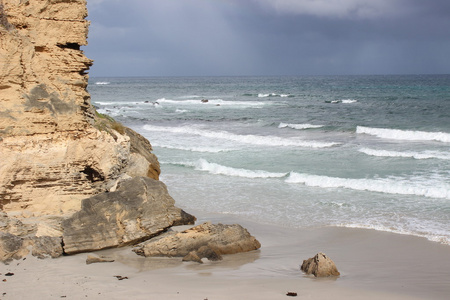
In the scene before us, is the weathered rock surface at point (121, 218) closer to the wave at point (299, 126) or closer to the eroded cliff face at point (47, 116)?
the eroded cliff face at point (47, 116)

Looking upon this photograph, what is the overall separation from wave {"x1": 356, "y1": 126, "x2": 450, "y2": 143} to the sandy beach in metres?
17.6

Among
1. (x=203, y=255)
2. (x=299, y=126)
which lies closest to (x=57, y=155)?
(x=203, y=255)

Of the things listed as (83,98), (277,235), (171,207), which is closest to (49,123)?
(83,98)

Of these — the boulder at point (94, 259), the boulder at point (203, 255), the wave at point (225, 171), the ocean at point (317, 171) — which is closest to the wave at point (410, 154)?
the ocean at point (317, 171)

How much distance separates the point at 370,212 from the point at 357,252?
10.5 feet

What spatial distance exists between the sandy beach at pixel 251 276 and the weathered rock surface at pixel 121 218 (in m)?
0.24

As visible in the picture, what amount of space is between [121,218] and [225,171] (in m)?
9.67

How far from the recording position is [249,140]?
27234 millimetres

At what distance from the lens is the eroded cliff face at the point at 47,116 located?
344 inches

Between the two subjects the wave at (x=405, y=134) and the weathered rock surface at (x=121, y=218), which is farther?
the wave at (x=405, y=134)

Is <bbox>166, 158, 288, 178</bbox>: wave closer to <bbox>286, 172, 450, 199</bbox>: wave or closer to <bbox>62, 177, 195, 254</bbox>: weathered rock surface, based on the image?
<bbox>286, 172, 450, 199</bbox>: wave

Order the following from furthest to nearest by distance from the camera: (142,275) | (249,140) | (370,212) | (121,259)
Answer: (249,140)
(370,212)
(121,259)
(142,275)

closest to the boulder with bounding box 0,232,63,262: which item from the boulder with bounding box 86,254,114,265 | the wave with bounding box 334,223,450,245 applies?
the boulder with bounding box 86,254,114,265

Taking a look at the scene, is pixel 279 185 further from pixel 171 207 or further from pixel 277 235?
pixel 171 207
